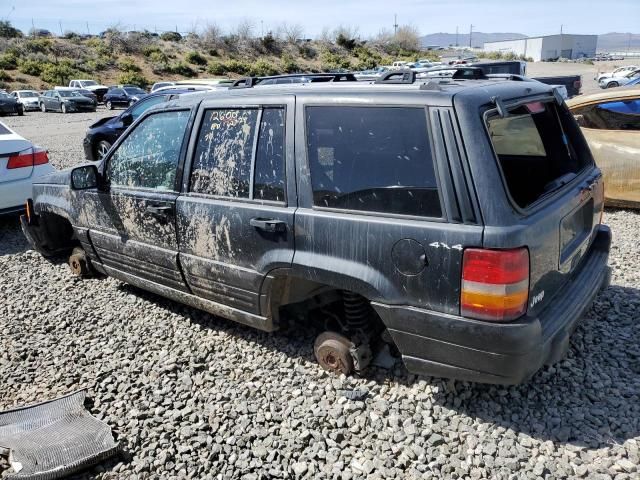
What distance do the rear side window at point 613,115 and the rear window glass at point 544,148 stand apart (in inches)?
150

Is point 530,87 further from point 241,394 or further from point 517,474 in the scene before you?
point 241,394

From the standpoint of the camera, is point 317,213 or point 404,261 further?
point 317,213

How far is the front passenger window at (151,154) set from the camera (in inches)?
152

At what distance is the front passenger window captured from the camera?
386 cm

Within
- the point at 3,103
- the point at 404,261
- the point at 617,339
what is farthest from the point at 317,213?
the point at 3,103

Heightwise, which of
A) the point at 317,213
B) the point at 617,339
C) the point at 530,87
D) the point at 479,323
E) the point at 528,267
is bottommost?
the point at 617,339

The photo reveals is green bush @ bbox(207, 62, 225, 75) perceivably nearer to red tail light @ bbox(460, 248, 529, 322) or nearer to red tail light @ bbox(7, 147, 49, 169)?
red tail light @ bbox(7, 147, 49, 169)

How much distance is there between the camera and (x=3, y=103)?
28547mm

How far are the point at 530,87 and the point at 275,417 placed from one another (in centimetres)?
250

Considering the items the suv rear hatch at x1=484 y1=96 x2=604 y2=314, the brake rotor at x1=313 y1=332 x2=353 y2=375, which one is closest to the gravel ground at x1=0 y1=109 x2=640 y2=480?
the brake rotor at x1=313 y1=332 x2=353 y2=375

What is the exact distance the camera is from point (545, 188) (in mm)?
3125

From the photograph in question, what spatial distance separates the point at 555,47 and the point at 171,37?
86238 mm

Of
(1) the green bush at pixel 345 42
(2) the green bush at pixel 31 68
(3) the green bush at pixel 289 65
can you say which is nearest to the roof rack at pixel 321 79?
(2) the green bush at pixel 31 68

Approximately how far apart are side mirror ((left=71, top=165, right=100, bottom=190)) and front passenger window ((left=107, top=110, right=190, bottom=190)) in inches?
4.5
